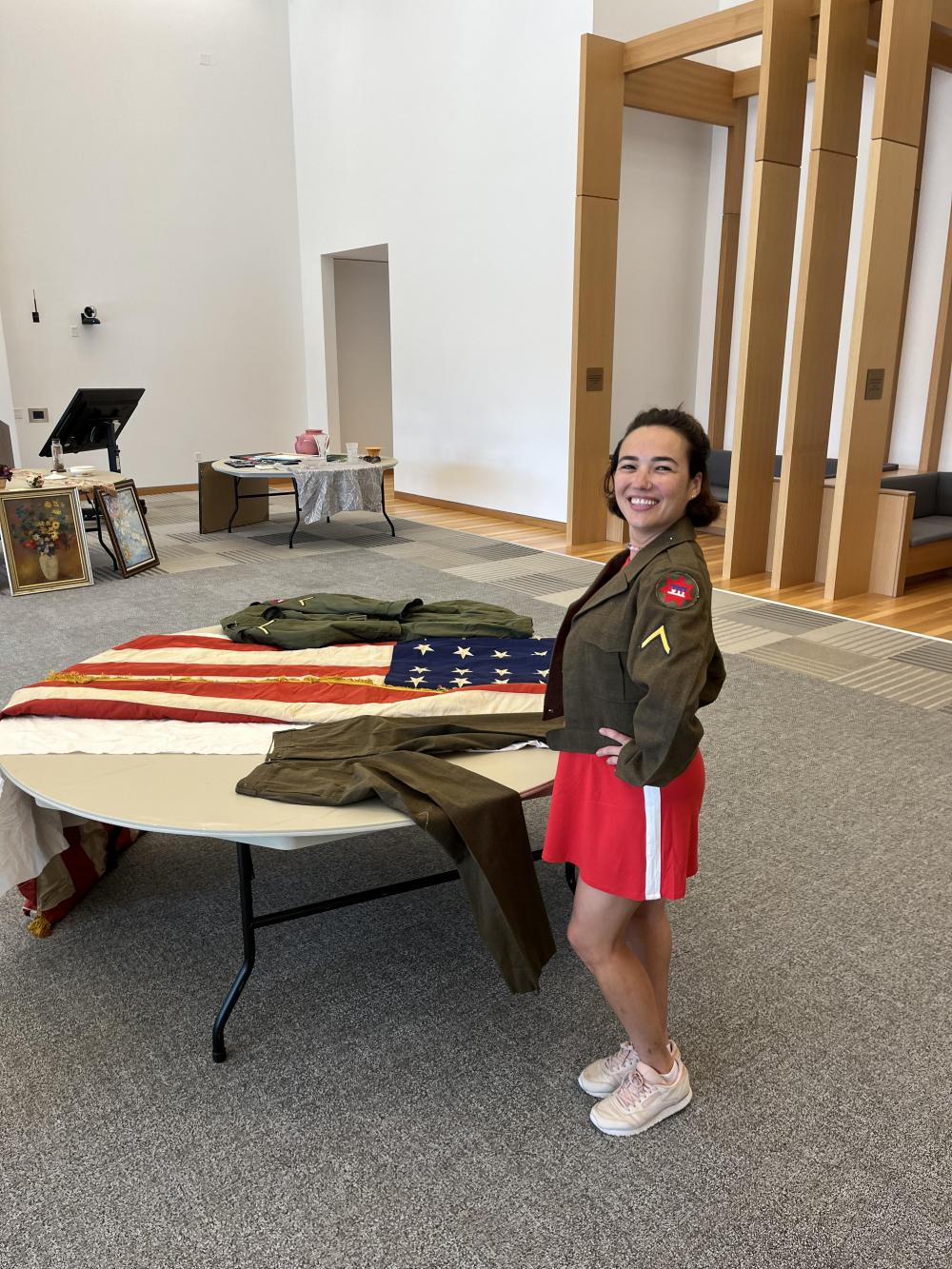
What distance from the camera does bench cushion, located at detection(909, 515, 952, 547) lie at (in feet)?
18.8

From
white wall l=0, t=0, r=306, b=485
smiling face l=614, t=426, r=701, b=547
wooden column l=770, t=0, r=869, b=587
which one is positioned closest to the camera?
smiling face l=614, t=426, r=701, b=547

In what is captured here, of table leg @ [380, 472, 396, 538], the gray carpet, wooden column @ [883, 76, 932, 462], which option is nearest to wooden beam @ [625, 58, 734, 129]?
wooden column @ [883, 76, 932, 462]

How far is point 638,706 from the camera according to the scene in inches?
58.7

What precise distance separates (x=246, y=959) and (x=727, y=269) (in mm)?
7271

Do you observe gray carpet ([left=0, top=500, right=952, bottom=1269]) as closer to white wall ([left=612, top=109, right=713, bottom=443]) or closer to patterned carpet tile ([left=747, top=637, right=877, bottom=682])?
patterned carpet tile ([left=747, top=637, right=877, bottom=682])

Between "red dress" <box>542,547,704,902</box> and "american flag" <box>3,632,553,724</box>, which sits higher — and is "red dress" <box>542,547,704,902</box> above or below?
above

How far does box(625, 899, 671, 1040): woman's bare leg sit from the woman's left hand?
369mm

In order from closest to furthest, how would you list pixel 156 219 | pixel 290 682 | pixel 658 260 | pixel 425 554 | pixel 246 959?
pixel 246 959
pixel 290 682
pixel 425 554
pixel 658 260
pixel 156 219

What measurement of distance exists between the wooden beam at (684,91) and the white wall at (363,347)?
4.47m

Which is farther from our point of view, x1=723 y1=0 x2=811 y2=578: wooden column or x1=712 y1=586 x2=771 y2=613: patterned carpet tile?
x1=723 y1=0 x2=811 y2=578: wooden column

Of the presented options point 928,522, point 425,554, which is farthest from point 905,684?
point 425,554

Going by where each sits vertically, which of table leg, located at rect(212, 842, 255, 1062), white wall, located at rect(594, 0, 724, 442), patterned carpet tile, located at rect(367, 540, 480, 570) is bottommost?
patterned carpet tile, located at rect(367, 540, 480, 570)

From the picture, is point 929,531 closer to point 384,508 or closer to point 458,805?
point 384,508

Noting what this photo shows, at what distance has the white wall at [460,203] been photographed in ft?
24.1
